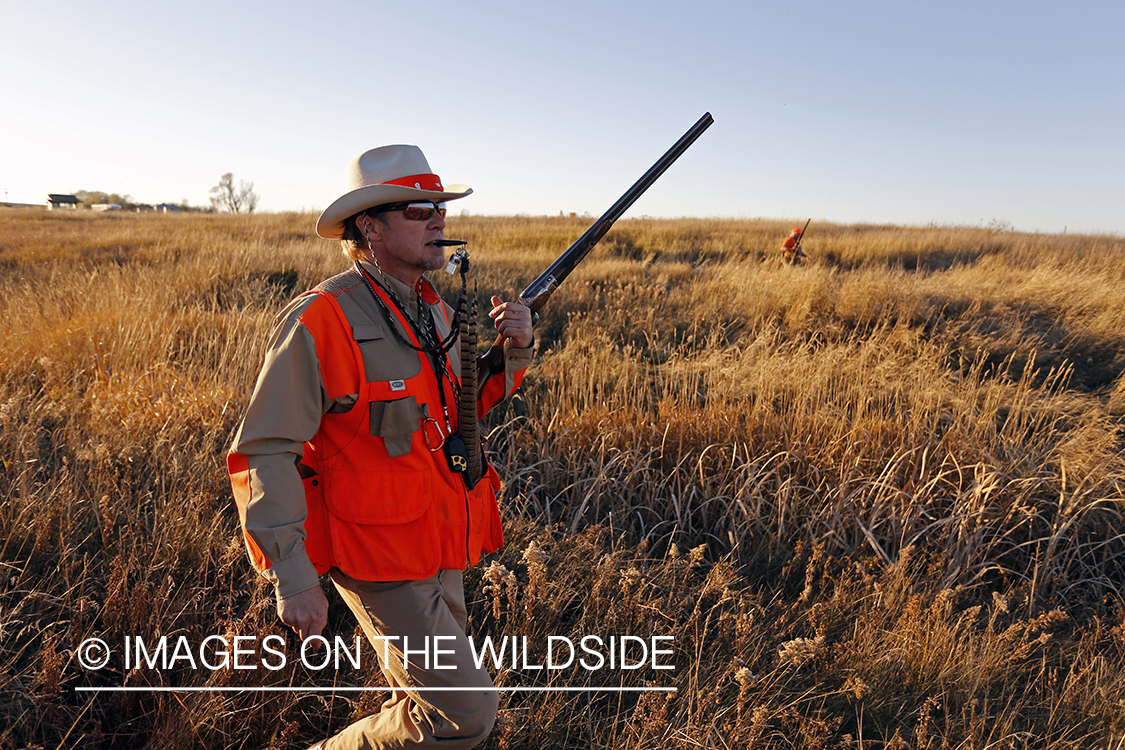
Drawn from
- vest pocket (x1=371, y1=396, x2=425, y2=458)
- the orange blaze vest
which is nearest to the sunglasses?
the orange blaze vest

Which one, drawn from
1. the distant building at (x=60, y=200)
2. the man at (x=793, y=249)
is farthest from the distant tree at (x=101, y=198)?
the man at (x=793, y=249)

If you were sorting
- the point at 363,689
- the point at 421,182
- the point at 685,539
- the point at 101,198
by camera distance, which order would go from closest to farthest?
the point at 421,182, the point at 363,689, the point at 685,539, the point at 101,198

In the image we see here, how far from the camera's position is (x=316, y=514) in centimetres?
178

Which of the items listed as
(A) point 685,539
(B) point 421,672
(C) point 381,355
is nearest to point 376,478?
(C) point 381,355

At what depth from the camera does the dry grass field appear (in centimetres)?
235

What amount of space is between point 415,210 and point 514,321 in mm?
498

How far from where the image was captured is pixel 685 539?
3861 mm

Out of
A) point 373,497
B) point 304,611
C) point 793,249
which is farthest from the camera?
point 793,249

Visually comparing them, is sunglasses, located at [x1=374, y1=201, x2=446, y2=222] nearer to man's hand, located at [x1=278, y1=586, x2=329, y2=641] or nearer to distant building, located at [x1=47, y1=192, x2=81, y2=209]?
man's hand, located at [x1=278, y1=586, x2=329, y2=641]

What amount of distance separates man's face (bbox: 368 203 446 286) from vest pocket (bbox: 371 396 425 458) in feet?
1.53

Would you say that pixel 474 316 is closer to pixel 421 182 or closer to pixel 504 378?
pixel 504 378

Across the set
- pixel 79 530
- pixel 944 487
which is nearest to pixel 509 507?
pixel 79 530

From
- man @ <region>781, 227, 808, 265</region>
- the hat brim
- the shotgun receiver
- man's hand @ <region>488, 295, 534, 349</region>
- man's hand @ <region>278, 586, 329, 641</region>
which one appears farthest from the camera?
man @ <region>781, 227, 808, 265</region>

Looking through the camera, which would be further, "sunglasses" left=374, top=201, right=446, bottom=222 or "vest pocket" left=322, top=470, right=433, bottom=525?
"sunglasses" left=374, top=201, right=446, bottom=222
